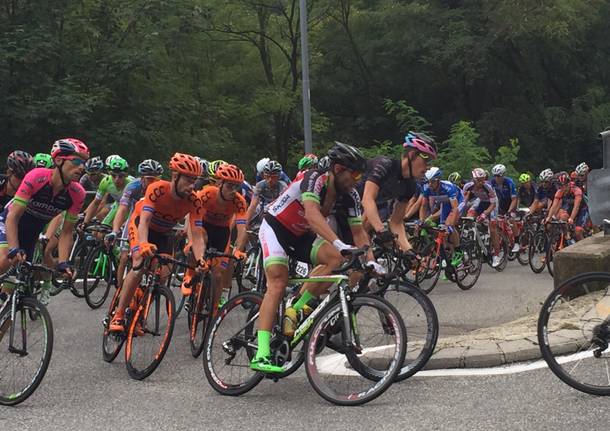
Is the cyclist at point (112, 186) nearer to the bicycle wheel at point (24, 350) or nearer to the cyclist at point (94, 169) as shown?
the cyclist at point (94, 169)

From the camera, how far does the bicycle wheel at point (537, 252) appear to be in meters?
14.2

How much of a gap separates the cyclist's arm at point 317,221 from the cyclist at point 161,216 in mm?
1618

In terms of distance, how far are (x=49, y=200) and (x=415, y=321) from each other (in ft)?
11.1

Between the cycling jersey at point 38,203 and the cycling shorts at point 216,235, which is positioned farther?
the cycling shorts at point 216,235

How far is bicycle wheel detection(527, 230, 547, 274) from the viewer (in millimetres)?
14211

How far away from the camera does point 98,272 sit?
10547 mm

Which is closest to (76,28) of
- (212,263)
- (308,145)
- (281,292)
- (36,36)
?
(36,36)

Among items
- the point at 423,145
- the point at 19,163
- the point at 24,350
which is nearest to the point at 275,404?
the point at 24,350

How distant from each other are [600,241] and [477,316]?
1830mm

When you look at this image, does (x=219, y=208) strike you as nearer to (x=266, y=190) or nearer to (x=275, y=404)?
(x=266, y=190)

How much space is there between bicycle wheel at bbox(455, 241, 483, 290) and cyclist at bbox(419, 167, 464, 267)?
13 centimetres

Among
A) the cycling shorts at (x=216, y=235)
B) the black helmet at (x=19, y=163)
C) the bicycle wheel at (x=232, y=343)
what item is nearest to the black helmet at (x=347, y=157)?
the bicycle wheel at (x=232, y=343)

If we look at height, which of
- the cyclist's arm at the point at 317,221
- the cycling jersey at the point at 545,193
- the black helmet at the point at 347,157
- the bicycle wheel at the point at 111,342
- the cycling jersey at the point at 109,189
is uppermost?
the black helmet at the point at 347,157

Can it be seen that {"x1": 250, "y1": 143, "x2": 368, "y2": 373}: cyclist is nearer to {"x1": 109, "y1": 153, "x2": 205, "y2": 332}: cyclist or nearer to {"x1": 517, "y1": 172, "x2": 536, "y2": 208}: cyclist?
{"x1": 109, "y1": 153, "x2": 205, "y2": 332}: cyclist
